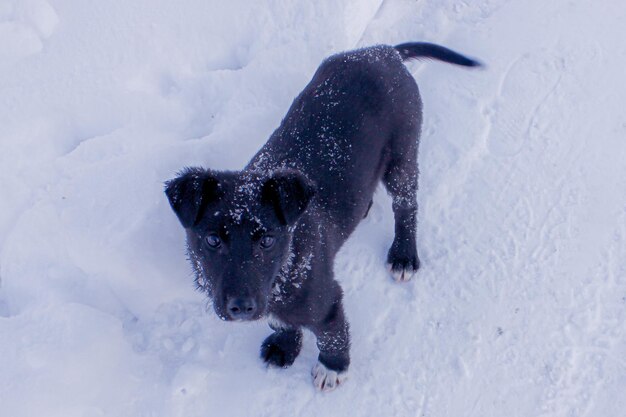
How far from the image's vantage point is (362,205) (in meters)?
3.60

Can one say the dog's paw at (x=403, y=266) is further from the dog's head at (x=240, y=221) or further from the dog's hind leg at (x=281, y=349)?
the dog's head at (x=240, y=221)

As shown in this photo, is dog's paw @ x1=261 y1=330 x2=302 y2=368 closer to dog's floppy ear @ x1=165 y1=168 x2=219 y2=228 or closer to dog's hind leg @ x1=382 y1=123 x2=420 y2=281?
dog's hind leg @ x1=382 y1=123 x2=420 y2=281

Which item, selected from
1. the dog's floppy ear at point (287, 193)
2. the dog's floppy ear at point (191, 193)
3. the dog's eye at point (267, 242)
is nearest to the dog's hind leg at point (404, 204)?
the dog's floppy ear at point (287, 193)

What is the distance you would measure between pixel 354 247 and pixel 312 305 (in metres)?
1.10

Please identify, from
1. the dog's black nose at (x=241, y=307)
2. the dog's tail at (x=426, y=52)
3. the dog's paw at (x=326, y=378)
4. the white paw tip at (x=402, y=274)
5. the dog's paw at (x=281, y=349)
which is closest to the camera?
the dog's black nose at (x=241, y=307)

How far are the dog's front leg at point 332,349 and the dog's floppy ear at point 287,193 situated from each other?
764mm

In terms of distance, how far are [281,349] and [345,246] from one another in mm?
883

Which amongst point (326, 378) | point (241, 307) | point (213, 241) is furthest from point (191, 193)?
point (326, 378)

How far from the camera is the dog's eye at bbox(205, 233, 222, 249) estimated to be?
276 centimetres

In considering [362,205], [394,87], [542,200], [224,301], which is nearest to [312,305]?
[224,301]

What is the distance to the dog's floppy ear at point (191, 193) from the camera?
270cm

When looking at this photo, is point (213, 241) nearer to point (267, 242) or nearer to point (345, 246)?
point (267, 242)

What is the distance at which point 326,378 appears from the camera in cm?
354

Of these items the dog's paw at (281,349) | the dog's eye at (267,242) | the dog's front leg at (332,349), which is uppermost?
the dog's eye at (267,242)
